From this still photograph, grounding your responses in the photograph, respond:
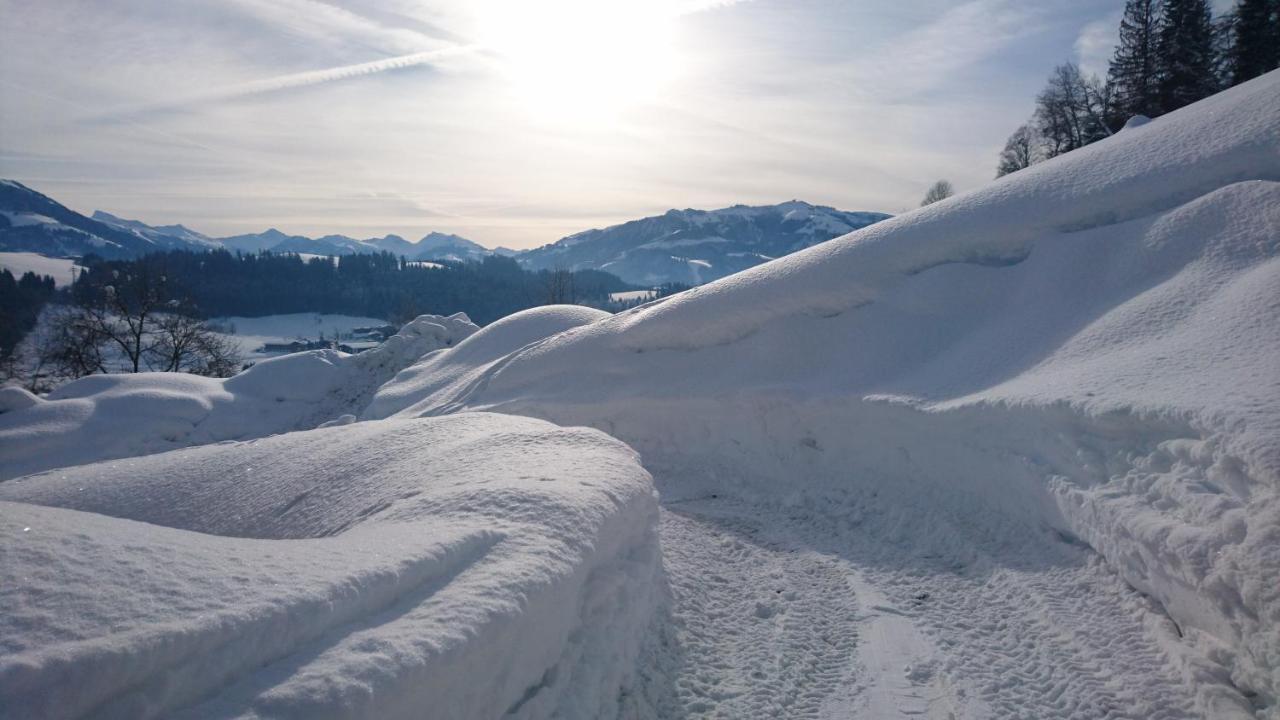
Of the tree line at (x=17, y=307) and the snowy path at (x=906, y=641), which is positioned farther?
the tree line at (x=17, y=307)

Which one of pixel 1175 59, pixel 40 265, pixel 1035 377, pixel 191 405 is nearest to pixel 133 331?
pixel 191 405

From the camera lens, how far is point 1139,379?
758 cm

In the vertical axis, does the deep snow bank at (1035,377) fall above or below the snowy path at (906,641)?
above

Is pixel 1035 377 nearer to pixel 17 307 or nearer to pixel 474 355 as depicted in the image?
pixel 474 355

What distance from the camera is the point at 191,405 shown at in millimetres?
23047

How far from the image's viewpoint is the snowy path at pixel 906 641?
530cm

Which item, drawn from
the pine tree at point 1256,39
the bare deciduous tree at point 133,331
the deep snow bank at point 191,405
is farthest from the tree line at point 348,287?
the pine tree at point 1256,39

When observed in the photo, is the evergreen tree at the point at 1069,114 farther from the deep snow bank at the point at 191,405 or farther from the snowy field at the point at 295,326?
the snowy field at the point at 295,326

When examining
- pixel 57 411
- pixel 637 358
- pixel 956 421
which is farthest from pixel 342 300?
pixel 956 421

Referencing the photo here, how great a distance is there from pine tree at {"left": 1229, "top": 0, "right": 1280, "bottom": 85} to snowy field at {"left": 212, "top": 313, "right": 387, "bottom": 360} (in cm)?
10556

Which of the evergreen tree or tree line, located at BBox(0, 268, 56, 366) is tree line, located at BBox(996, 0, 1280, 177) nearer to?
the evergreen tree

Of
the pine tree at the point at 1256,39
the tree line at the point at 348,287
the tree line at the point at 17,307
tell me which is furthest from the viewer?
the tree line at the point at 348,287

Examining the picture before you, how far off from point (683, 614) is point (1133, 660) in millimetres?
4014

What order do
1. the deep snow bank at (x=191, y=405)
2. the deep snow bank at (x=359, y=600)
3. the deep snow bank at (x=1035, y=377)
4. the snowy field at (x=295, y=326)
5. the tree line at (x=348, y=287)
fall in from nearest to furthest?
the deep snow bank at (x=359, y=600), the deep snow bank at (x=1035, y=377), the deep snow bank at (x=191, y=405), the snowy field at (x=295, y=326), the tree line at (x=348, y=287)
